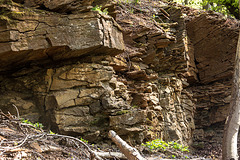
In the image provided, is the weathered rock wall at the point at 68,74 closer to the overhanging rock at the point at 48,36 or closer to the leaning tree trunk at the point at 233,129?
the overhanging rock at the point at 48,36

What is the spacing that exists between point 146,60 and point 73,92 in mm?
4488

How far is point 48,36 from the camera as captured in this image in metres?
5.89

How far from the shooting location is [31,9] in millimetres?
5875

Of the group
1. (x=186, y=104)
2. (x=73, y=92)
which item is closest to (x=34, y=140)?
(x=73, y=92)

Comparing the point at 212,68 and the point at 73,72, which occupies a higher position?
the point at 212,68

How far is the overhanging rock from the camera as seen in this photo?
219 inches

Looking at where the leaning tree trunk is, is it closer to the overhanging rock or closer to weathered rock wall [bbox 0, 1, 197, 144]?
weathered rock wall [bbox 0, 1, 197, 144]

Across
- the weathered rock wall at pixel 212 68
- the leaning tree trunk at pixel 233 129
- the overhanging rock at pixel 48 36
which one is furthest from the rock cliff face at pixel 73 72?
the weathered rock wall at pixel 212 68

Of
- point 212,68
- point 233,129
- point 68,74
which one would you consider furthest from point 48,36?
point 212,68

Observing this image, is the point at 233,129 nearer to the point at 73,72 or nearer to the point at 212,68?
the point at 73,72

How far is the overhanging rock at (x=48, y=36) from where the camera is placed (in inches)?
219

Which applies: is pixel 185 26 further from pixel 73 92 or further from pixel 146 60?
pixel 73 92

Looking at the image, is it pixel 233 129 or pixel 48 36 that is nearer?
pixel 48 36

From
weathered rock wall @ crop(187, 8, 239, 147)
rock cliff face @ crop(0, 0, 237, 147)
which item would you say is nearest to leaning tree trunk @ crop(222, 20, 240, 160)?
rock cliff face @ crop(0, 0, 237, 147)
